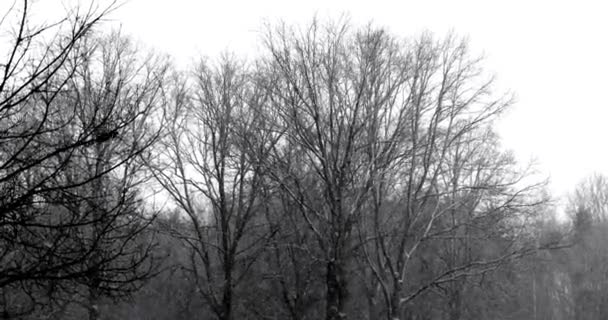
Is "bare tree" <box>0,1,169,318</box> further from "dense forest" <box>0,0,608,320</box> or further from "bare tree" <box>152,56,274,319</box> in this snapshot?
"bare tree" <box>152,56,274,319</box>

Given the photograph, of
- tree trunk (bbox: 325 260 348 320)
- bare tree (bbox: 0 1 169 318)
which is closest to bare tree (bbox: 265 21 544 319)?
tree trunk (bbox: 325 260 348 320)

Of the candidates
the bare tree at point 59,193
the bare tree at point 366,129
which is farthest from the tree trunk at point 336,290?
the bare tree at point 59,193

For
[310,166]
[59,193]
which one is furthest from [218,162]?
[59,193]

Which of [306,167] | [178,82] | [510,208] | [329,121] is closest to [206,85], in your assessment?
[178,82]

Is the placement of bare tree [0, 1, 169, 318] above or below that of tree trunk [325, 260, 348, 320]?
above

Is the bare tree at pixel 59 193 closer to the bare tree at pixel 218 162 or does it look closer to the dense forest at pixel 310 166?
the dense forest at pixel 310 166

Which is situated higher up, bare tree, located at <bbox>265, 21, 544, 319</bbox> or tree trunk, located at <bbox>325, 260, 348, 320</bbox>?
bare tree, located at <bbox>265, 21, 544, 319</bbox>

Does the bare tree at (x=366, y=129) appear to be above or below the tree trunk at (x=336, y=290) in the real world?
above

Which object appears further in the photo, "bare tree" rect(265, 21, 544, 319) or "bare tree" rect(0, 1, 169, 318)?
"bare tree" rect(265, 21, 544, 319)

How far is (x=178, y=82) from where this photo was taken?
70.4 ft

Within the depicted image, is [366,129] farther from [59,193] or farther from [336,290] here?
[59,193]

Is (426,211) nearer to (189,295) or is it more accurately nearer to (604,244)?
(189,295)

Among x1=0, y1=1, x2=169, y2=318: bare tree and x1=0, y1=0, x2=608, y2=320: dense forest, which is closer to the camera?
x1=0, y1=1, x2=169, y2=318: bare tree

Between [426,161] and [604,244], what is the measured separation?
1510 inches
